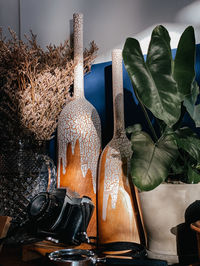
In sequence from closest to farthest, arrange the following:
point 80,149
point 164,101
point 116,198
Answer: point 164,101 < point 116,198 < point 80,149

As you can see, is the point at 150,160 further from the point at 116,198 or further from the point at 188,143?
the point at 116,198

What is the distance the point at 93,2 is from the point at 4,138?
80 cm

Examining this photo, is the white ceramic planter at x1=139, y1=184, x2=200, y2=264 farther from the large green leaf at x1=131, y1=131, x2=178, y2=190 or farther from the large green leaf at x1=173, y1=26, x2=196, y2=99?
the large green leaf at x1=173, y1=26, x2=196, y2=99

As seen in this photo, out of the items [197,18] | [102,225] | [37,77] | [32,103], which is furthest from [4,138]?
[197,18]

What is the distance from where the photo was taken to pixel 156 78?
2.86ft

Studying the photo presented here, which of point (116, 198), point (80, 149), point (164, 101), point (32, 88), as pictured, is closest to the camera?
point (164, 101)

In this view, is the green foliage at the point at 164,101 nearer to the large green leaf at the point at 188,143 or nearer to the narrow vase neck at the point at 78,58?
the large green leaf at the point at 188,143

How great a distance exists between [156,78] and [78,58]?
57cm

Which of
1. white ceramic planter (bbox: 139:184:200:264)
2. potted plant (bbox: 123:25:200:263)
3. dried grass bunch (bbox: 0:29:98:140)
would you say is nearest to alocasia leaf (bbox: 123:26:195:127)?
potted plant (bbox: 123:25:200:263)

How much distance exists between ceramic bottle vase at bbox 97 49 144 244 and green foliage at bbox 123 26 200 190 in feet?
0.67

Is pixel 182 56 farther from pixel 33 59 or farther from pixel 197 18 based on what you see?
pixel 33 59

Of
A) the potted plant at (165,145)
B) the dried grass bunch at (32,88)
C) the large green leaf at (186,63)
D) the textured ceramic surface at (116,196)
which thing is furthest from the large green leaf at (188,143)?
the dried grass bunch at (32,88)

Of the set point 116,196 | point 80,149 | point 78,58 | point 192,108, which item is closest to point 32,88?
point 78,58

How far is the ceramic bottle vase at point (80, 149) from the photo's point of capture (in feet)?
3.92
